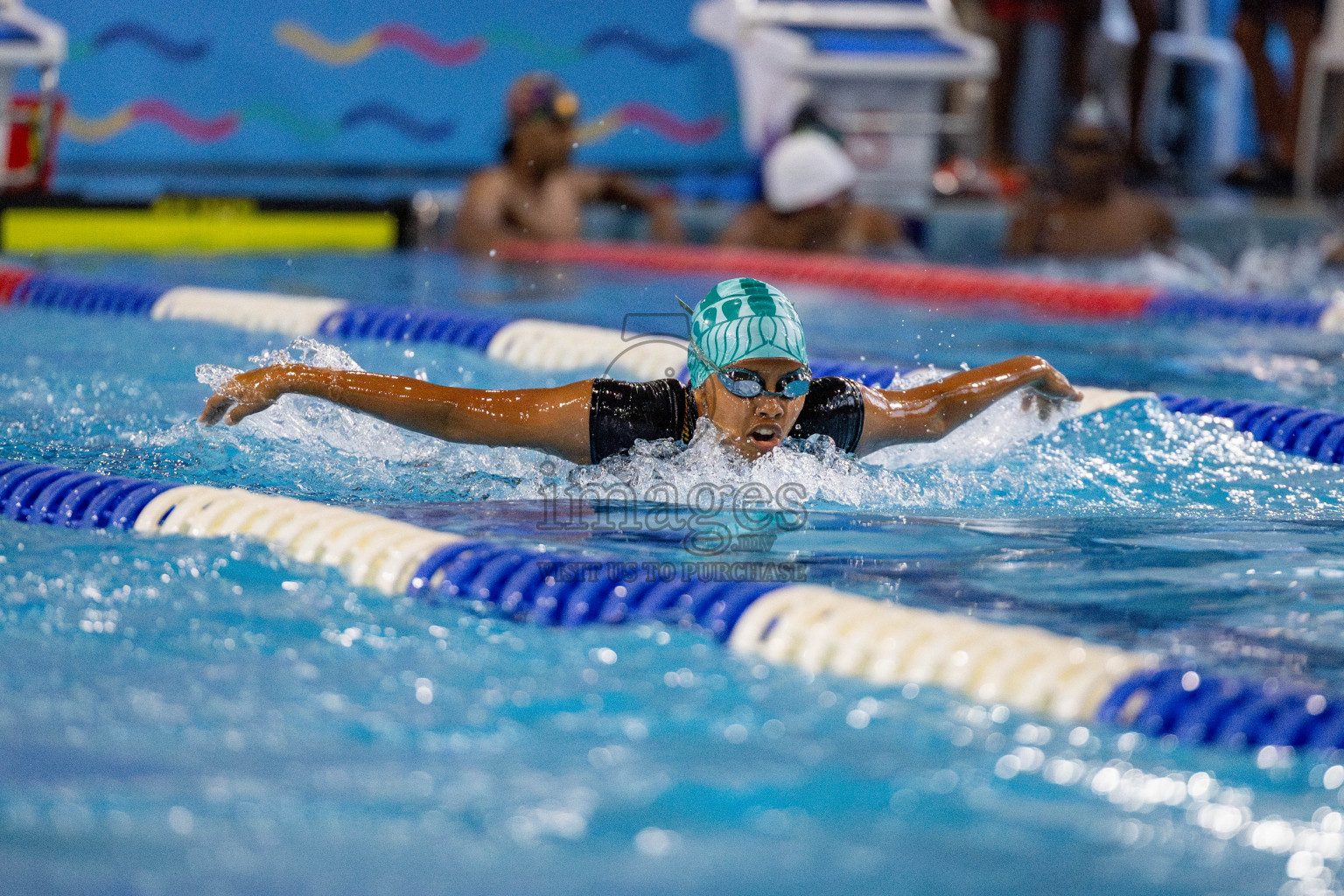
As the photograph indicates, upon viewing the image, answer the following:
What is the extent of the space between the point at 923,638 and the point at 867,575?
47 cm

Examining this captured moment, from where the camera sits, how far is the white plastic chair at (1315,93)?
32.0 ft

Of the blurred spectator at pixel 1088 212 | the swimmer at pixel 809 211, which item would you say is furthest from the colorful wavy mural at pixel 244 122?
the blurred spectator at pixel 1088 212

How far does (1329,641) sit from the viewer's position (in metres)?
2.63

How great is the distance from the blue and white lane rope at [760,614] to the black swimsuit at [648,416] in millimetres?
585

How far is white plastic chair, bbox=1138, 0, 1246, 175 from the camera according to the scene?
12.0 metres

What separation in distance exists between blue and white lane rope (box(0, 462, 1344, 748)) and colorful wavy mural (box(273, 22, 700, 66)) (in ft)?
26.1

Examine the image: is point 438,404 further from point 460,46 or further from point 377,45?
point 460,46

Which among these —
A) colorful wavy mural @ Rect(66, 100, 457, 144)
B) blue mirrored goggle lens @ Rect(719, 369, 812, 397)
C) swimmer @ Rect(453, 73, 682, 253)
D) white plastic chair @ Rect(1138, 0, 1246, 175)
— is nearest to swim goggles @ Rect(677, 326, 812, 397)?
blue mirrored goggle lens @ Rect(719, 369, 812, 397)

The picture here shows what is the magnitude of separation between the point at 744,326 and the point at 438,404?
671mm

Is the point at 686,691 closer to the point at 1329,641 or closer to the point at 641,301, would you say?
the point at 1329,641

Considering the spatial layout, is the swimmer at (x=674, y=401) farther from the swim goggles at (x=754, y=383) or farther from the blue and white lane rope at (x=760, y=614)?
the blue and white lane rope at (x=760, y=614)

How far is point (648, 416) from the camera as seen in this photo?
357cm

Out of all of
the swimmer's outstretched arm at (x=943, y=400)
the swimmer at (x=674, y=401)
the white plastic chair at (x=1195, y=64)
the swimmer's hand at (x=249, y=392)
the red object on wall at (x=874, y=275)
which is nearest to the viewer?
the swimmer's hand at (x=249, y=392)

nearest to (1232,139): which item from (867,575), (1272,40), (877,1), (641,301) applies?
(1272,40)
